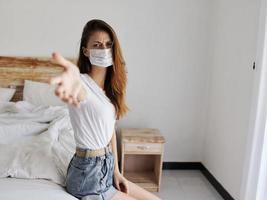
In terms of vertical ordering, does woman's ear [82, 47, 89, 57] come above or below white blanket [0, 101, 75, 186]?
above

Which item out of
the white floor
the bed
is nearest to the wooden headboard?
the bed

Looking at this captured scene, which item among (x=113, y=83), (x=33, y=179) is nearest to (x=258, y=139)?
(x=113, y=83)

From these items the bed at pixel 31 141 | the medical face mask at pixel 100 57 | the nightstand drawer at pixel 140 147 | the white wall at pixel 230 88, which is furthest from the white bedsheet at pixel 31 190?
the white wall at pixel 230 88

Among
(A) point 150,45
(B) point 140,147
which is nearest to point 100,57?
(B) point 140,147

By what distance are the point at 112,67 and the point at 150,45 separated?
1.81m

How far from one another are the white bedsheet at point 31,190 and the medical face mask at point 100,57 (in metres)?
0.62

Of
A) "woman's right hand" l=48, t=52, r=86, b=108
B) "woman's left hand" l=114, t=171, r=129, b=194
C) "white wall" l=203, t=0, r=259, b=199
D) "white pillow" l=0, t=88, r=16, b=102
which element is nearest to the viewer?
"woman's right hand" l=48, t=52, r=86, b=108

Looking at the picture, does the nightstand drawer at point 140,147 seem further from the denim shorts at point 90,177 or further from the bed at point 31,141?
the denim shorts at point 90,177

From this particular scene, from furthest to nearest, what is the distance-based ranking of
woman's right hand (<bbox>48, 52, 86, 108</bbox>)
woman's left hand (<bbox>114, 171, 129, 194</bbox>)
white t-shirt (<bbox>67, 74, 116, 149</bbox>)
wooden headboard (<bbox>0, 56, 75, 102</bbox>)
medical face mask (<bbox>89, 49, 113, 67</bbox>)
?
1. wooden headboard (<bbox>0, 56, 75, 102</bbox>)
2. woman's left hand (<bbox>114, 171, 129, 194</bbox>)
3. medical face mask (<bbox>89, 49, 113, 67</bbox>)
4. white t-shirt (<bbox>67, 74, 116, 149</bbox>)
5. woman's right hand (<bbox>48, 52, 86, 108</bbox>)

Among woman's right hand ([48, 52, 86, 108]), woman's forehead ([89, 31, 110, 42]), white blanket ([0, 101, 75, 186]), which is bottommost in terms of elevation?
white blanket ([0, 101, 75, 186])

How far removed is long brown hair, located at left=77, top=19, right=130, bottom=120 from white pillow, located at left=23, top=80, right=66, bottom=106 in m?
1.55

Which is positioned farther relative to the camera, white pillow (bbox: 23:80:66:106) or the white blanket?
white pillow (bbox: 23:80:66:106)

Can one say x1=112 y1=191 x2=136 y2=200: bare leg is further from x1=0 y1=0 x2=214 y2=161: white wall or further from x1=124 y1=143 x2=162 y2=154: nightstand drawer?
x1=0 y1=0 x2=214 y2=161: white wall

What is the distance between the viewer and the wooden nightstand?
107 inches
